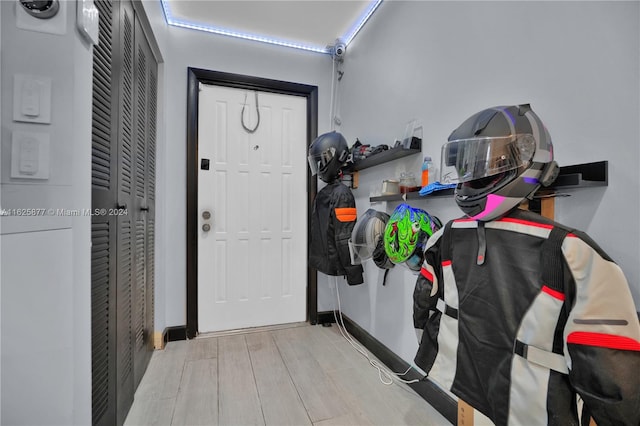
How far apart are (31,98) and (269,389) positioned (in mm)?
1734

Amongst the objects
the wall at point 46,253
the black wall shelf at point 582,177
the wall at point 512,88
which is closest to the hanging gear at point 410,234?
the wall at point 512,88

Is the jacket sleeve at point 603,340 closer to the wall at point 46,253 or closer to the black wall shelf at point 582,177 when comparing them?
the black wall shelf at point 582,177

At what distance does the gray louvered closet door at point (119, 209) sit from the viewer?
1.13m

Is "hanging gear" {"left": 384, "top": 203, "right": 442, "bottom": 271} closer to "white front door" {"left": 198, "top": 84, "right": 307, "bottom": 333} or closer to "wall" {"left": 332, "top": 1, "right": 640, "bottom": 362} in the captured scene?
"wall" {"left": 332, "top": 1, "right": 640, "bottom": 362}

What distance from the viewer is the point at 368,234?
5.77 feet

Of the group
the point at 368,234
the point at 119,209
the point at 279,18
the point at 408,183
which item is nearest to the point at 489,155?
the point at 408,183

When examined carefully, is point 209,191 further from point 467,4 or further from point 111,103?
point 467,4

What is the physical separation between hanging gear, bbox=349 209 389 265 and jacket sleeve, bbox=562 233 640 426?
1.04 metres

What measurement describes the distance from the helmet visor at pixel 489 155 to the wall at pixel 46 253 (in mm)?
1143

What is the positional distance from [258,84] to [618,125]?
2.43 m

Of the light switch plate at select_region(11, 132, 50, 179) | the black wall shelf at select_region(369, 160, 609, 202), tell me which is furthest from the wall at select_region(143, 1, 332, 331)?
the black wall shelf at select_region(369, 160, 609, 202)

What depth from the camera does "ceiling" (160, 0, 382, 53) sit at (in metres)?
2.21

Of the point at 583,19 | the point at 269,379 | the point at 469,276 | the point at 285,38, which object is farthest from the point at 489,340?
the point at 285,38

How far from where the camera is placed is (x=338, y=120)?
2.79 m
